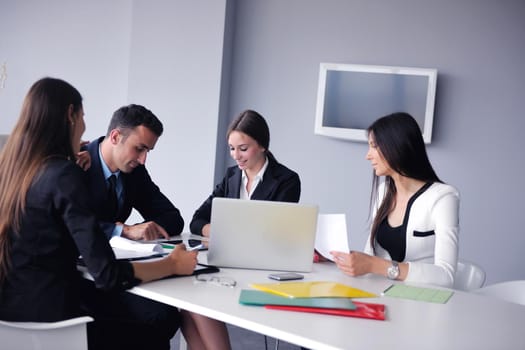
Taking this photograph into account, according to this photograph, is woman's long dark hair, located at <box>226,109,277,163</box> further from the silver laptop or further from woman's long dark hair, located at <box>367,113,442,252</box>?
the silver laptop

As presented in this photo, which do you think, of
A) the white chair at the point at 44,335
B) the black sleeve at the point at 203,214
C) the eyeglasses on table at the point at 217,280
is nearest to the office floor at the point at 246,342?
the black sleeve at the point at 203,214

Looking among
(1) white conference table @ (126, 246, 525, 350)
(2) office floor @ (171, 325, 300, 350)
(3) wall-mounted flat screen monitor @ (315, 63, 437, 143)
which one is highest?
(3) wall-mounted flat screen monitor @ (315, 63, 437, 143)

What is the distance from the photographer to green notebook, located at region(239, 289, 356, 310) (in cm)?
201

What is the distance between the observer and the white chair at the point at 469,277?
2.96 metres

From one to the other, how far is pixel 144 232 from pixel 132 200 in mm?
388

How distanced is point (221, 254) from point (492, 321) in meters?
0.98

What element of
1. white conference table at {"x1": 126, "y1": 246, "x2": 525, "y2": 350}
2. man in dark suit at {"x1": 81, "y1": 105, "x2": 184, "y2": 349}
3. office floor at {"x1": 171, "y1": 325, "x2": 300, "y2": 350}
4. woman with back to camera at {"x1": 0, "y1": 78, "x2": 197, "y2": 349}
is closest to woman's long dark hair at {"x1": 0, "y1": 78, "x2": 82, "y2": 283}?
woman with back to camera at {"x1": 0, "y1": 78, "x2": 197, "y2": 349}

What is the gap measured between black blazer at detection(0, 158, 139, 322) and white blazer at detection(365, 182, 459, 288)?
1.28 meters

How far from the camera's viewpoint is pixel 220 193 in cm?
353

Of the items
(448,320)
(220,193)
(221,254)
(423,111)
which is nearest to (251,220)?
(221,254)

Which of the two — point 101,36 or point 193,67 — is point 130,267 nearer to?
point 193,67

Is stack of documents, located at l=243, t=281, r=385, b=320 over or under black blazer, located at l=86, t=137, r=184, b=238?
under

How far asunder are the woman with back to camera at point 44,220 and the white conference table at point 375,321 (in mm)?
214

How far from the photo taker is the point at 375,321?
194 centimetres
